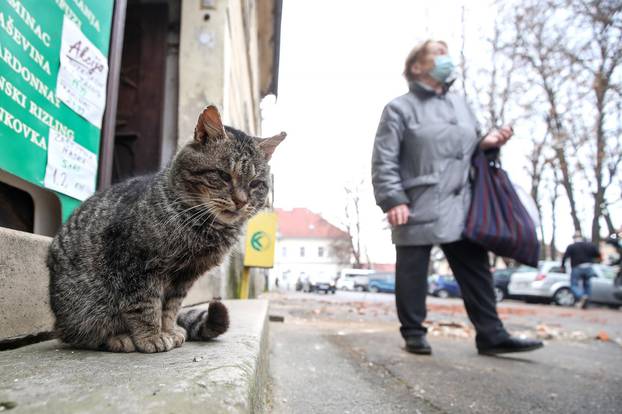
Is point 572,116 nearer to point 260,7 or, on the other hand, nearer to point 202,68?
point 260,7

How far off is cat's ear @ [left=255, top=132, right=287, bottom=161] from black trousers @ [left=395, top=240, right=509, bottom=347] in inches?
56.4

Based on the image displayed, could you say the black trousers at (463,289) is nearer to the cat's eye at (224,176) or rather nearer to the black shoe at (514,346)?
the black shoe at (514,346)

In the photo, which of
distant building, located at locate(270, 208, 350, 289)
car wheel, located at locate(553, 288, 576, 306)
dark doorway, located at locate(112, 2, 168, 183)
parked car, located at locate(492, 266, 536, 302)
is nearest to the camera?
dark doorway, located at locate(112, 2, 168, 183)

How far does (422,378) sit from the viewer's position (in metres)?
2.18

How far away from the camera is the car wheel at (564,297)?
14.6 metres

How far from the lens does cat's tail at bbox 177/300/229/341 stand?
1.56m

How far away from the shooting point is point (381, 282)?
33875 millimetres

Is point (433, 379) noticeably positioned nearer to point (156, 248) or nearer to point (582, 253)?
point (156, 248)

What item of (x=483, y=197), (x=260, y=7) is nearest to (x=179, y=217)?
(x=483, y=197)

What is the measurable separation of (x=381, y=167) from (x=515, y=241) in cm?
99

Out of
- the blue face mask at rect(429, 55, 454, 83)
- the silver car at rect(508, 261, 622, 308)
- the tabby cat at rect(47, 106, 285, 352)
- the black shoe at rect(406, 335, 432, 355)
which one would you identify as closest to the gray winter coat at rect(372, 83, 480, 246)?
the blue face mask at rect(429, 55, 454, 83)

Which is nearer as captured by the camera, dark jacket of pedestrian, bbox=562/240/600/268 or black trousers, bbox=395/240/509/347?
black trousers, bbox=395/240/509/347

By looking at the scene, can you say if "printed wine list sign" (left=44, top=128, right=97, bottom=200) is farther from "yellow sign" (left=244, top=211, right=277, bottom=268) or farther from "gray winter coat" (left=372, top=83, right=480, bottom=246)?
"yellow sign" (left=244, top=211, right=277, bottom=268)

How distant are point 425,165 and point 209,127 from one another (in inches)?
71.9
